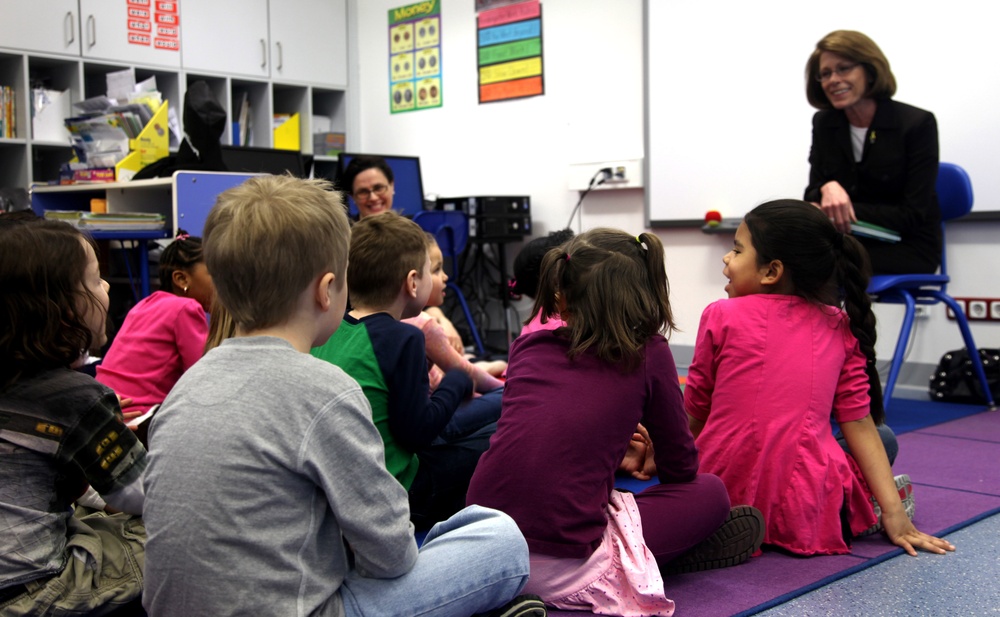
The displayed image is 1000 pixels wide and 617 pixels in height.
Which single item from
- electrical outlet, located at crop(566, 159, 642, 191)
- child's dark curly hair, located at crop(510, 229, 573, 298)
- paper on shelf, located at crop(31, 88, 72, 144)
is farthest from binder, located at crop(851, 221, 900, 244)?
paper on shelf, located at crop(31, 88, 72, 144)

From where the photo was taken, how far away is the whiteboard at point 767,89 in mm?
3672

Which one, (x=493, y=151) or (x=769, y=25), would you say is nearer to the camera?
(x=769, y=25)

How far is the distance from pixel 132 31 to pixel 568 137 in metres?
2.53

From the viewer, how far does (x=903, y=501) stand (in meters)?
1.95

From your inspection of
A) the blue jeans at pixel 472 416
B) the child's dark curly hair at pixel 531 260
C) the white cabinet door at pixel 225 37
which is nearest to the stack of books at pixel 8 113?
the white cabinet door at pixel 225 37

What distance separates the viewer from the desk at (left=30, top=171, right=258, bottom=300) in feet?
12.1

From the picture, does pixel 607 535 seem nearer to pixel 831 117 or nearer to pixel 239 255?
pixel 239 255

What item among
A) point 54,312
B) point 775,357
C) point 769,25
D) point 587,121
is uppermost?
point 769,25

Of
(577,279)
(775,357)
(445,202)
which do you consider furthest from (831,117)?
(445,202)

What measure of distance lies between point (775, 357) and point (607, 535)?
0.54 m

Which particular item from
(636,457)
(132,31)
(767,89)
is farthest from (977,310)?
(132,31)

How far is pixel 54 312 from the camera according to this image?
1.32m

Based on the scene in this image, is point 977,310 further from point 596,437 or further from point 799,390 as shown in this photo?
point 596,437

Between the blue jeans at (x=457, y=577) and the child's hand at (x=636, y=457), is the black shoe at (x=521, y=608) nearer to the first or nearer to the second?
the blue jeans at (x=457, y=577)
